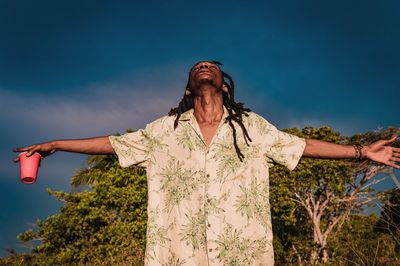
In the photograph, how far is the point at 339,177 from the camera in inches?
733

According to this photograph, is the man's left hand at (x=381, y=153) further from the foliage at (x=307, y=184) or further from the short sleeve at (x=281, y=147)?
the foliage at (x=307, y=184)

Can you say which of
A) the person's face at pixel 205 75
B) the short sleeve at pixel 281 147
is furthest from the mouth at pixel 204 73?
the short sleeve at pixel 281 147

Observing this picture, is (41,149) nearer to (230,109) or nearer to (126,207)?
(230,109)

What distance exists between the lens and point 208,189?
3.44m

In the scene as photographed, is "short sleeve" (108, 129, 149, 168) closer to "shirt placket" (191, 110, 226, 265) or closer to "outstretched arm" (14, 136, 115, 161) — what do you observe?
"outstretched arm" (14, 136, 115, 161)

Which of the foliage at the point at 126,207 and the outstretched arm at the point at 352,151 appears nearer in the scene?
the outstretched arm at the point at 352,151

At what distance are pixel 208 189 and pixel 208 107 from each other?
31.2 inches

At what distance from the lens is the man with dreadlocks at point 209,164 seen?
3.41 meters

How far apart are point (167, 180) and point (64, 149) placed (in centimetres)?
90

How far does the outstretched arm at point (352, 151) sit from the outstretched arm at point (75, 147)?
1728mm

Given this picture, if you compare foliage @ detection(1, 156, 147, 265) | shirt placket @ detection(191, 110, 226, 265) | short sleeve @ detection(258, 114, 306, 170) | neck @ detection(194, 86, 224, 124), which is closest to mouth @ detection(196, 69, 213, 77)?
neck @ detection(194, 86, 224, 124)

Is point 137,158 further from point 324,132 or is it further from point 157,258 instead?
point 324,132

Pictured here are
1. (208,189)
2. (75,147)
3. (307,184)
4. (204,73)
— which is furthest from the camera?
(307,184)

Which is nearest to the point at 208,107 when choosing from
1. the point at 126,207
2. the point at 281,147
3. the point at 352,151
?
the point at 281,147
